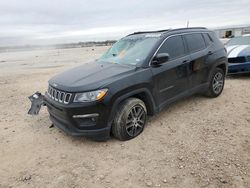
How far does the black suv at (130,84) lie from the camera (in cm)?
340

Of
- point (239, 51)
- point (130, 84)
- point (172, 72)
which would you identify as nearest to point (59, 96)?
point (130, 84)

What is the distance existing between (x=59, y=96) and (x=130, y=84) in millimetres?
1206

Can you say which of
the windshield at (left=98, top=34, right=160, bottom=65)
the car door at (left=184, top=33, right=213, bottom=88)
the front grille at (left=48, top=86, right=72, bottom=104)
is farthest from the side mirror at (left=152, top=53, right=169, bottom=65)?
the front grille at (left=48, top=86, right=72, bottom=104)

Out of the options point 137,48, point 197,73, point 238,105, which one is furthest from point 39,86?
point 238,105

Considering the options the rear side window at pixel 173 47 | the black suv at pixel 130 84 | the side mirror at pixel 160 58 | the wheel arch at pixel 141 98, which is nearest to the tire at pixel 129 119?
the black suv at pixel 130 84

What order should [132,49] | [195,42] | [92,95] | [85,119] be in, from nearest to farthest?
[92,95]
[85,119]
[132,49]
[195,42]

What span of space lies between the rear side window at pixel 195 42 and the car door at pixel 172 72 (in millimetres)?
253

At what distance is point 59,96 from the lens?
3.63 metres

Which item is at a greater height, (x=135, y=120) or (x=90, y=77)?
(x=90, y=77)

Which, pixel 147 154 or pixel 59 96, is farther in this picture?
pixel 59 96

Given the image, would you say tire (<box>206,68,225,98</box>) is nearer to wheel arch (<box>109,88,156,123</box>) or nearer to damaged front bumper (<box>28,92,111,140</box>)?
wheel arch (<box>109,88,156,123</box>)

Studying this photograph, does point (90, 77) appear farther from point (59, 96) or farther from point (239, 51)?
point (239, 51)

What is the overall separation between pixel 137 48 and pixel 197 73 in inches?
60.3

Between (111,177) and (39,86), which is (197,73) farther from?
(39,86)
